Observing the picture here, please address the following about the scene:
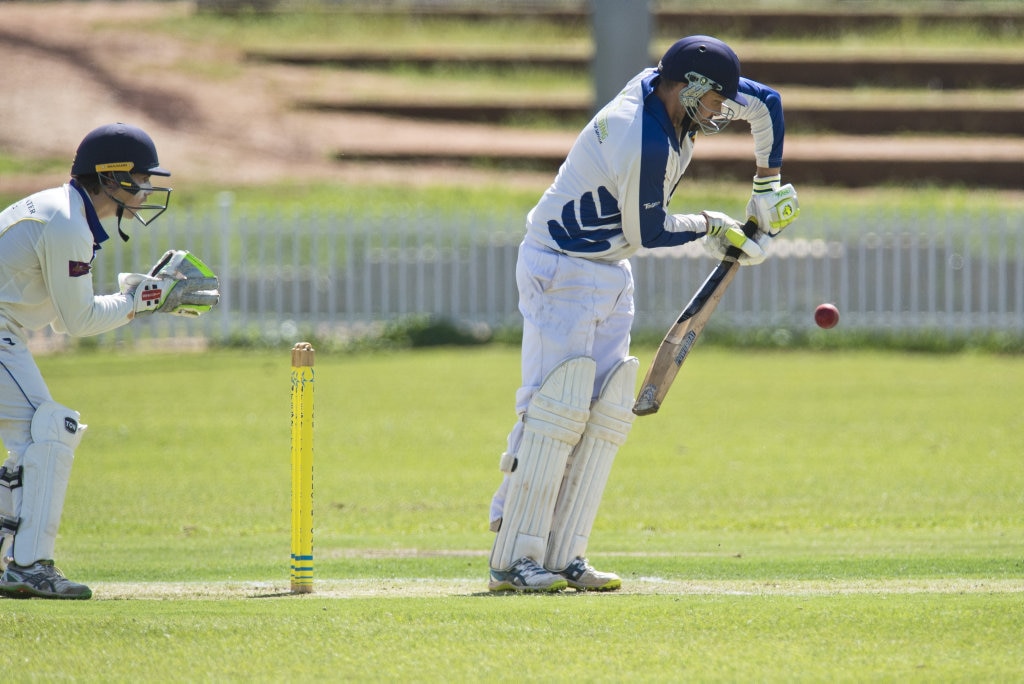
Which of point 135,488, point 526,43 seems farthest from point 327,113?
point 135,488

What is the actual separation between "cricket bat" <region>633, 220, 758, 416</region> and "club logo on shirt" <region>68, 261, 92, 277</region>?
2.48 metres

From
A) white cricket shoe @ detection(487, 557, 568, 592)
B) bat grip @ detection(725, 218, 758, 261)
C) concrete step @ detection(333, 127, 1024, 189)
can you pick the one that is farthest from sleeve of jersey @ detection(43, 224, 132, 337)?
concrete step @ detection(333, 127, 1024, 189)

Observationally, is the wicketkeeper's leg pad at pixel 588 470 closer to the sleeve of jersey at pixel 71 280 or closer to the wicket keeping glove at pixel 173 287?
the wicket keeping glove at pixel 173 287

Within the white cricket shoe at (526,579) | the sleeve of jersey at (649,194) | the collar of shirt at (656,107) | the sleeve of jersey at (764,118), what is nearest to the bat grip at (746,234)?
the sleeve of jersey at (764,118)

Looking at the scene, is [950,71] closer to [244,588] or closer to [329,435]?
[329,435]

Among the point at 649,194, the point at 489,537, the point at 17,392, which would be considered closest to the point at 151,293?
the point at 17,392

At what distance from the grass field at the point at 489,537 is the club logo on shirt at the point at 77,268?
137cm

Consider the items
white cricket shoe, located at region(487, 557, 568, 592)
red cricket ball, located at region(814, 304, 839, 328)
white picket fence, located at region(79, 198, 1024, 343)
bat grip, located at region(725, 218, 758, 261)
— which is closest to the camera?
white cricket shoe, located at region(487, 557, 568, 592)

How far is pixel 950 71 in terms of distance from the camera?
109 ft

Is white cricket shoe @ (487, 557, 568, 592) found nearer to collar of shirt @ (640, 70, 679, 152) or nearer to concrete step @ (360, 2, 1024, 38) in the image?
collar of shirt @ (640, 70, 679, 152)

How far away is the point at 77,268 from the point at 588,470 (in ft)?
7.86

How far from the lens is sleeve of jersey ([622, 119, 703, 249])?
6492mm

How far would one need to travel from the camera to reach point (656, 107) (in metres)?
6.62

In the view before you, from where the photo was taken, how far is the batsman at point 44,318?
6.42 m
